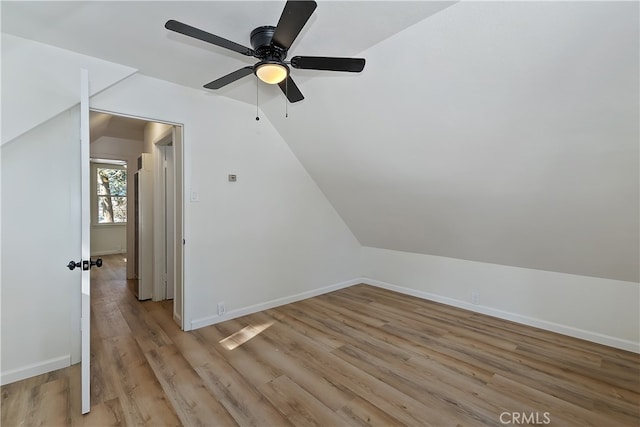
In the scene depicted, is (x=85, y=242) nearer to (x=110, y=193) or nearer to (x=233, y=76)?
(x=233, y=76)

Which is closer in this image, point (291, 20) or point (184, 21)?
point (291, 20)

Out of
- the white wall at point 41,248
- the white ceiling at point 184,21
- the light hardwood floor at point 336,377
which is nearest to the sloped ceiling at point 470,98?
the white ceiling at point 184,21

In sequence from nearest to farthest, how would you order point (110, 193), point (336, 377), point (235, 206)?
point (336, 377) → point (235, 206) → point (110, 193)

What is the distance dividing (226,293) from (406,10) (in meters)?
3.15

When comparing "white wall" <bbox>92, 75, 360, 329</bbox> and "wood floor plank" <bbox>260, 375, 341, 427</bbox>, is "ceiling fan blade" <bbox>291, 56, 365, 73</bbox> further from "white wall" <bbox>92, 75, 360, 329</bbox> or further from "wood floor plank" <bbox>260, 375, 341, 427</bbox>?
"wood floor plank" <bbox>260, 375, 341, 427</bbox>

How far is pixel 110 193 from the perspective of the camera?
8.09m

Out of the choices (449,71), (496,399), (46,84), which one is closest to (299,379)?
(496,399)

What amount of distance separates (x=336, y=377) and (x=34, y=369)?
7.92 ft

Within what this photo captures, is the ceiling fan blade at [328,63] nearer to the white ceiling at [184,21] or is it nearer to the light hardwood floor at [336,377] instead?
the white ceiling at [184,21]

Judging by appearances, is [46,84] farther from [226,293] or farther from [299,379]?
[299,379]

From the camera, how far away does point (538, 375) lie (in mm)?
2369

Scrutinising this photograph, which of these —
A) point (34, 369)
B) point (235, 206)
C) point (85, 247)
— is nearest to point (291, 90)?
point (235, 206)

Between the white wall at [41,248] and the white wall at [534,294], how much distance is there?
397 cm

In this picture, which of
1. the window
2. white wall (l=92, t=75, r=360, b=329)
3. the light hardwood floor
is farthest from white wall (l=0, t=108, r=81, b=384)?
the window
